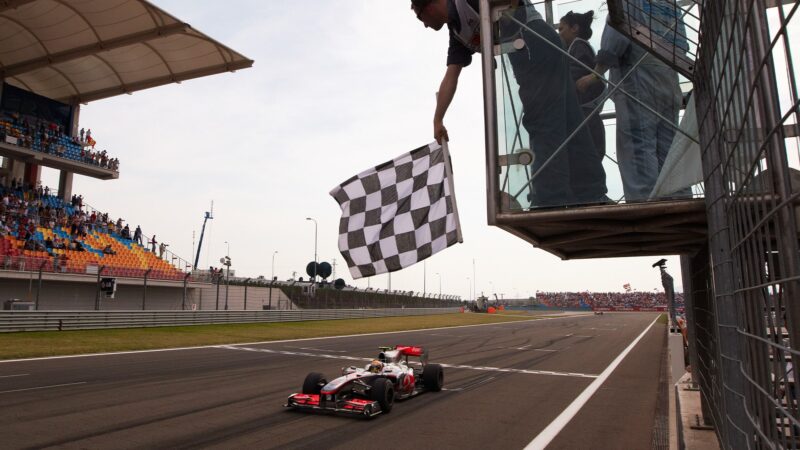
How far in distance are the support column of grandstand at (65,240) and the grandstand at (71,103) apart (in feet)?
0.16

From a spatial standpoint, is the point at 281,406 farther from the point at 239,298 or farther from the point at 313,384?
the point at 239,298

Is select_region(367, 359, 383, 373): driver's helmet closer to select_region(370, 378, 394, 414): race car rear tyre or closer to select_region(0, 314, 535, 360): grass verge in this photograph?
select_region(370, 378, 394, 414): race car rear tyre

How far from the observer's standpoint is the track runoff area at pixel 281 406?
4.98 m

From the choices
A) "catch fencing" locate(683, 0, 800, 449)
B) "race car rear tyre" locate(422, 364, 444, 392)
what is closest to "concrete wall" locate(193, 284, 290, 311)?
"race car rear tyre" locate(422, 364, 444, 392)

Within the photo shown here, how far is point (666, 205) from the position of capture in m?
3.01

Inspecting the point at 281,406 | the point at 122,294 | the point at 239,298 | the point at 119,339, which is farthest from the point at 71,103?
the point at 281,406

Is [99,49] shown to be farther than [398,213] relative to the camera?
Yes

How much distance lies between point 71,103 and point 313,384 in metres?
30.2

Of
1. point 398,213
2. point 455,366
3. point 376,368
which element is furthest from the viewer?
point 455,366

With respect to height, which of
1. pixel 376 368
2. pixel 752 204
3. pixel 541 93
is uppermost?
pixel 541 93

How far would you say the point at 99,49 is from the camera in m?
22.8

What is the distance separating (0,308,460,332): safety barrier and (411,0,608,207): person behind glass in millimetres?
16208

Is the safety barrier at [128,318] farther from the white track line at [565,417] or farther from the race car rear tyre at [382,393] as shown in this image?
the white track line at [565,417]

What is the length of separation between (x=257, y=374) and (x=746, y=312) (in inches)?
328
